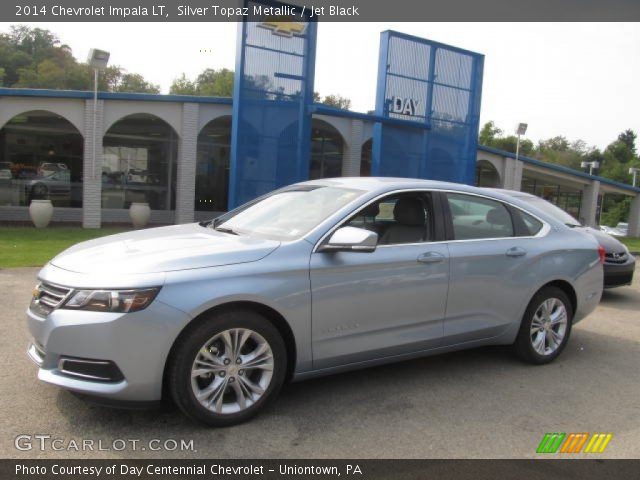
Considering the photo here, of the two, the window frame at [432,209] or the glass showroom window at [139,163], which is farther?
the glass showroom window at [139,163]

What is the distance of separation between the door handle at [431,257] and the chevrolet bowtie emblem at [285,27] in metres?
9.01

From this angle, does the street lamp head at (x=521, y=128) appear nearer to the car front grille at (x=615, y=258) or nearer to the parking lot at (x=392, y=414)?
→ the car front grille at (x=615, y=258)

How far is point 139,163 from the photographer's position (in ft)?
63.1

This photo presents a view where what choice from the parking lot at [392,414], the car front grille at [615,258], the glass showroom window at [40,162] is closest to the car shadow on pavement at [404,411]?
the parking lot at [392,414]

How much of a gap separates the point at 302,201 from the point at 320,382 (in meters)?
1.45

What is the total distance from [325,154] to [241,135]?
9847 millimetres

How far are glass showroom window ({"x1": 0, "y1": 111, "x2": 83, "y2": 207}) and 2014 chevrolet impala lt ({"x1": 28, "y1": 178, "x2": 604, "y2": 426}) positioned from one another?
1530cm

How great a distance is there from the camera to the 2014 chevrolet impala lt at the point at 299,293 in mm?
3303

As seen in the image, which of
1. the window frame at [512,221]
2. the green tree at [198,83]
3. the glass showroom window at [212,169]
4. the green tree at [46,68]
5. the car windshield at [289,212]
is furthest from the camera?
the green tree at [198,83]

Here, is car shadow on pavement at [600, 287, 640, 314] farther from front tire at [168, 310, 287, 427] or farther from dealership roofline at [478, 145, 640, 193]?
dealership roofline at [478, 145, 640, 193]

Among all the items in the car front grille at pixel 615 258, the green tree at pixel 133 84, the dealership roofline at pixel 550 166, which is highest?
the green tree at pixel 133 84

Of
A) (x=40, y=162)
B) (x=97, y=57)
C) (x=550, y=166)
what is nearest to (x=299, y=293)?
(x=97, y=57)

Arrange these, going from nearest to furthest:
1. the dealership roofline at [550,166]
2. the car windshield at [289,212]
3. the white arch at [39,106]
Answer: the car windshield at [289,212]
the white arch at [39,106]
the dealership roofline at [550,166]

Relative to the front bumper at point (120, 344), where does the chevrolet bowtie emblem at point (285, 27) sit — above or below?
above
